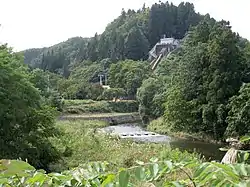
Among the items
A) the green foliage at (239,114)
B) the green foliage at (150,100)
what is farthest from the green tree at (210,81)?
the green foliage at (150,100)

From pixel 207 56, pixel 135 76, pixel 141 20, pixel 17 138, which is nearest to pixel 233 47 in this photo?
pixel 207 56

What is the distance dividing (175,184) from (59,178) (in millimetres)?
496

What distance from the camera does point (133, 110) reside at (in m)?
52.1

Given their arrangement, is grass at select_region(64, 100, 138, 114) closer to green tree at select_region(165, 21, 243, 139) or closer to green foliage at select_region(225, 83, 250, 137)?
green tree at select_region(165, 21, 243, 139)

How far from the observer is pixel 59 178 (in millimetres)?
1562

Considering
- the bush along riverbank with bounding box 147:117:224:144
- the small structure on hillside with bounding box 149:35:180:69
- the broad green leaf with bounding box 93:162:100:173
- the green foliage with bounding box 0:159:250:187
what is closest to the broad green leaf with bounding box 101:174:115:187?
the green foliage with bounding box 0:159:250:187

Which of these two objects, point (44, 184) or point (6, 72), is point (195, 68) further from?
point (44, 184)

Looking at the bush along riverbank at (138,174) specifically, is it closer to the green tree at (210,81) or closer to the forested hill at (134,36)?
the green tree at (210,81)

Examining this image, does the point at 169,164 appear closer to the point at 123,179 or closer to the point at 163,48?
the point at 123,179

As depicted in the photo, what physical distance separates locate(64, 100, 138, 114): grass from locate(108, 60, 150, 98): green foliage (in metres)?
4.70

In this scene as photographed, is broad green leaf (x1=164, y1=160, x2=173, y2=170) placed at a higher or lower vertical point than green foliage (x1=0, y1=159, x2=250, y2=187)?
higher

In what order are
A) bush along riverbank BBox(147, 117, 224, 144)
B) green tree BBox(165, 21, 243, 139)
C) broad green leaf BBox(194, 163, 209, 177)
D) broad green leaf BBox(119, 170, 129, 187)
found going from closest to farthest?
broad green leaf BBox(119, 170, 129, 187), broad green leaf BBox(194, 163, 209, 177), green tree BBox(165, 21, 243, 139), bush along riverbank BBox(147, 117, 224, 144)

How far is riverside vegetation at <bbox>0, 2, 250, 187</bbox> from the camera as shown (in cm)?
142

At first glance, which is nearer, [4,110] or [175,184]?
[175,184]
